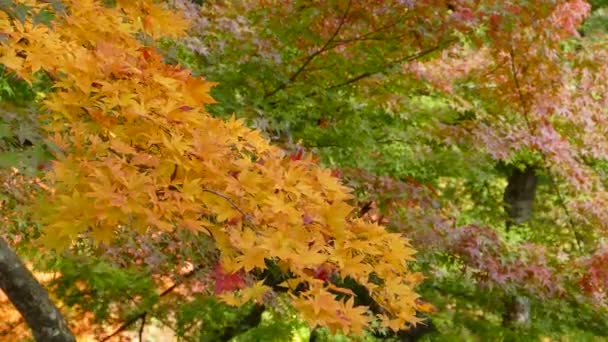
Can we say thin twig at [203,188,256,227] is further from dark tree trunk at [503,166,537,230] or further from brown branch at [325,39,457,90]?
dark tree trunk at [503,166,537,230]

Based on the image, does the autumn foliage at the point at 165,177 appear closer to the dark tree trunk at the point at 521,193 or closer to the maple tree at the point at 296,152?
the maple tree at the point at 296,152

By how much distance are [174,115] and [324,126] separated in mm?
3653

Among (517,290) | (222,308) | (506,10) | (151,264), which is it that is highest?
(506,10)

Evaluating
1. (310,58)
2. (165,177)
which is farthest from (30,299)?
(310,58)

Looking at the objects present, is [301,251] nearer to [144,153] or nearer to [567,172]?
[144,153]

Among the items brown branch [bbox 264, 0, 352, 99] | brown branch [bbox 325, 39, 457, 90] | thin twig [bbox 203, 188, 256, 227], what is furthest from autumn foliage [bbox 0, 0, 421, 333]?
brown branch [bbox 325, 39, 457, 90]

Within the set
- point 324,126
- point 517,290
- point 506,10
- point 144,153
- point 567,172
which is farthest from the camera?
point 567,172

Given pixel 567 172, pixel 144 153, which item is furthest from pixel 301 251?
pixel 567 172

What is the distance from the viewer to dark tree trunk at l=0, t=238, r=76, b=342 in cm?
324

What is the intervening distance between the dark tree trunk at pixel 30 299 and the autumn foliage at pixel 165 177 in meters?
1.41

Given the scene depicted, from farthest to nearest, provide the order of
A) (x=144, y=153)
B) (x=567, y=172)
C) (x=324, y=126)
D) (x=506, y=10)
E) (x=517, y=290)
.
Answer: (x=567, y=172)
(x=324, y=126)
(x=517, y=290)
(x=506, y=10)
(x=144, y=153)

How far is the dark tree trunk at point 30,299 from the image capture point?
127 inches

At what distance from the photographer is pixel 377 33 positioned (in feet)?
14.1

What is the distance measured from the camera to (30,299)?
10.9 ft
